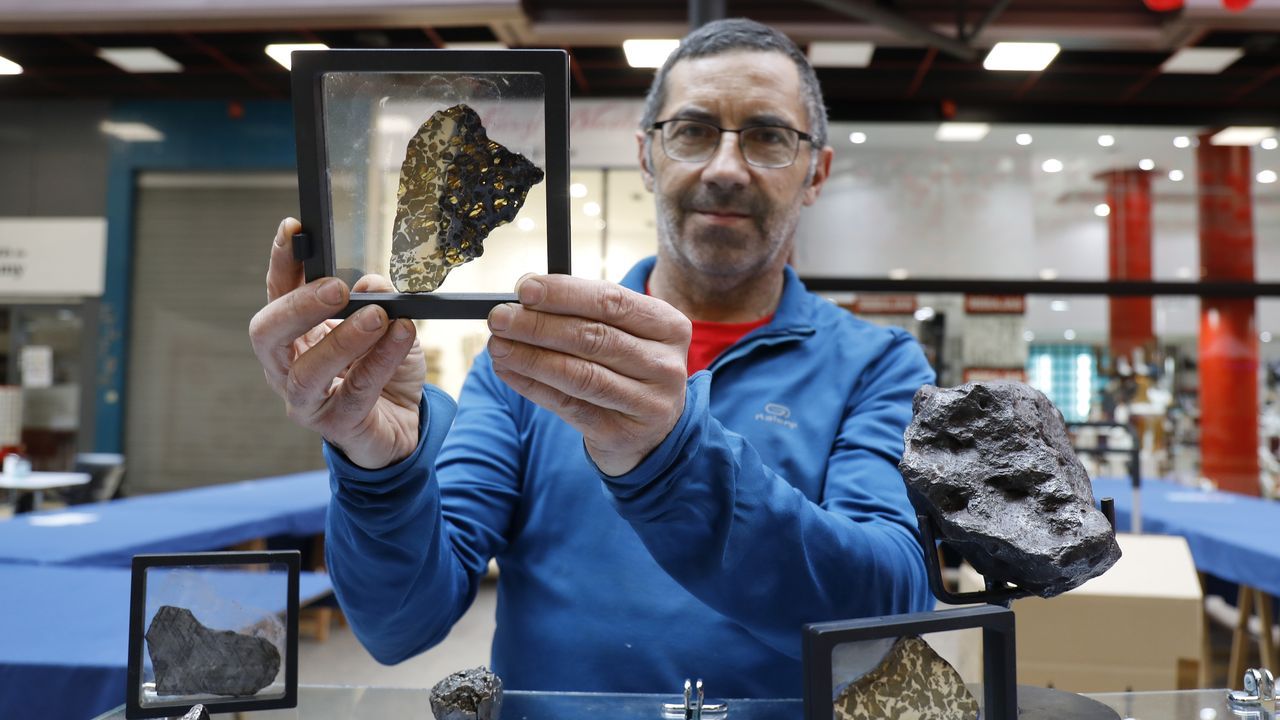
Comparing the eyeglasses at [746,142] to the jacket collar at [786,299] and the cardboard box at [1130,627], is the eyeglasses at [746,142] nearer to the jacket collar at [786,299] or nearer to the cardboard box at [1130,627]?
the jacket collar at [786,299]

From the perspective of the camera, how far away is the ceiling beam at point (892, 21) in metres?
4.07

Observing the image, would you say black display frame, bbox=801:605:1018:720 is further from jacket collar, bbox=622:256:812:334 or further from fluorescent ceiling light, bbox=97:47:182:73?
fluorescent ceiling light, bbox=97:47:182:73

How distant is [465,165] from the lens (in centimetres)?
83

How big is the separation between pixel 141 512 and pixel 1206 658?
4.62 metres

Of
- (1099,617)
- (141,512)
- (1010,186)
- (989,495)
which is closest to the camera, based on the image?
(989,495)

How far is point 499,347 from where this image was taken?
0.77 metres

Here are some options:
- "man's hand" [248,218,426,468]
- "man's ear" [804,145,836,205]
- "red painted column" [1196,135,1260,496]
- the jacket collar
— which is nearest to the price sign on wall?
the jacket collar

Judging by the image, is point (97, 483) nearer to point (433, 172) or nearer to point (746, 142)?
point (746, 142)

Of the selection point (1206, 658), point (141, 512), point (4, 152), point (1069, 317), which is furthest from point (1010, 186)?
point (4, 152)

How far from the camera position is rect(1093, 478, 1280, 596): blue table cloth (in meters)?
3.21

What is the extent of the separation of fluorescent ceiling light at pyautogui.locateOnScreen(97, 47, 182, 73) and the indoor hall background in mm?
868

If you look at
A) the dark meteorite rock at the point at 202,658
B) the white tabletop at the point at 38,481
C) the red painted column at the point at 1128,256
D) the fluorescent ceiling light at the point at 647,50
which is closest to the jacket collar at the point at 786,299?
the dark meteorite rock at the point at 202,658

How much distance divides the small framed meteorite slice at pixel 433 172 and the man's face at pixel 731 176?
0.60 metres

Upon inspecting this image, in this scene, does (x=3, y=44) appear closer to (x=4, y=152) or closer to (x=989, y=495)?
(x=4, y=152)
